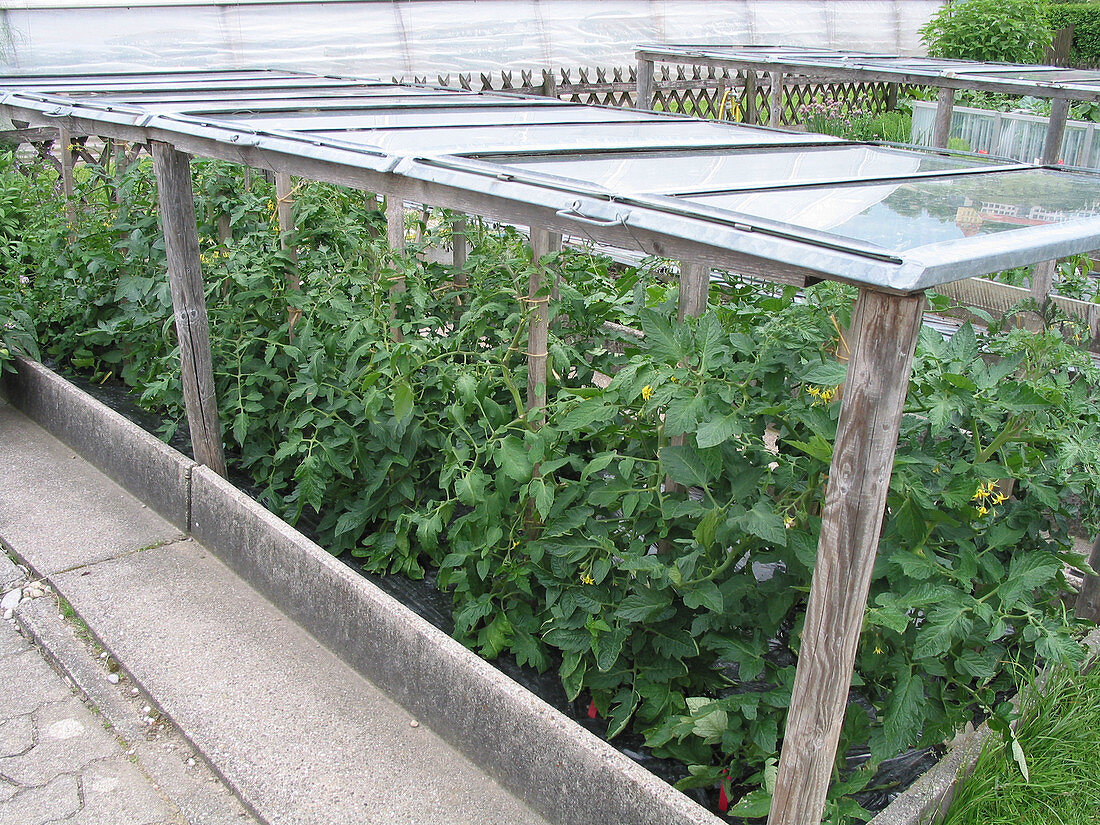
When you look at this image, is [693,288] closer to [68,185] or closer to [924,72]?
[68,185]

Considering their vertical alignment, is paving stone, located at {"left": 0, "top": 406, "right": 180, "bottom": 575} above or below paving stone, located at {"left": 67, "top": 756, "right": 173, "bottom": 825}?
above

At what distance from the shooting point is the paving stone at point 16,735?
9.09 feet

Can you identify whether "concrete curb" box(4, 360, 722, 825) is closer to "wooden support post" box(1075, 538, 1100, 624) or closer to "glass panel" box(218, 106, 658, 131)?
"glass panel" box(218, 106, 658, 131)

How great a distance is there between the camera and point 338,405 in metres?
3.38

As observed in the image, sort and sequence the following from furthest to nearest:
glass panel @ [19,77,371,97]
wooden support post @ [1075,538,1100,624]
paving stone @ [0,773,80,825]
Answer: glass panel @ [19,77,371,97]
wooden support post @ [1075,538,1100,624]
paving stone @ [0,773,80,825]

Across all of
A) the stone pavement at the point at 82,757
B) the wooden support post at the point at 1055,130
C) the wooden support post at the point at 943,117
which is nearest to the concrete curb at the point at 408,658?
the stone pavement at the point at 82,757

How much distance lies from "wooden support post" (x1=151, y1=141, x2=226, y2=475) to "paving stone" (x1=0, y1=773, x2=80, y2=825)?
147 cm

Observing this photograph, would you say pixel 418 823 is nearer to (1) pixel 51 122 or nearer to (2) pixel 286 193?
(2) pixel 286 193

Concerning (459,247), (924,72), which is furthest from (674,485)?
(924,72)

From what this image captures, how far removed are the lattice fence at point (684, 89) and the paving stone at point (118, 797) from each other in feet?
26.7

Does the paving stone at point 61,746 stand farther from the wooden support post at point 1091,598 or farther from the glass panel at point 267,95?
the wooden support post at point 1091,598

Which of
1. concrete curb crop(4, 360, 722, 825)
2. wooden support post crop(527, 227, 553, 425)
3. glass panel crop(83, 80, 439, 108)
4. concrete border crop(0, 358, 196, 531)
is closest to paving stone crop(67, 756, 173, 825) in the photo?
concrete curb crop(4, 360, 722, 825)

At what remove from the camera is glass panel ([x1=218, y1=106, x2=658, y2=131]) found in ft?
11.0

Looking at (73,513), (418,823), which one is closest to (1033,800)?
(418,823)
